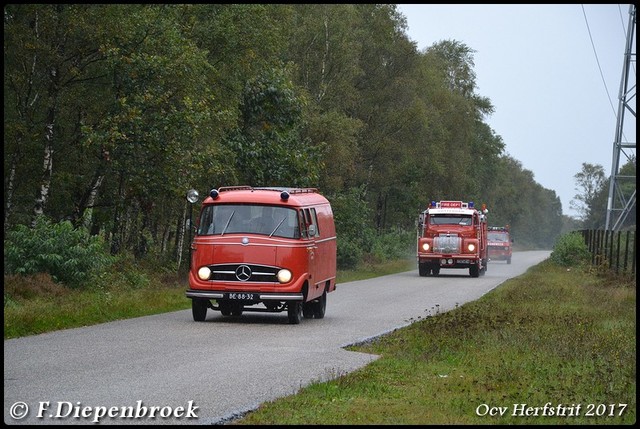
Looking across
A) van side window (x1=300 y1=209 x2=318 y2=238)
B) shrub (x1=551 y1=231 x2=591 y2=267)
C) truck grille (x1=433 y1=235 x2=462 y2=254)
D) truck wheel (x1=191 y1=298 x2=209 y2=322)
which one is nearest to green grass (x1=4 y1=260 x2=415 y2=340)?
truck wheel (x1=191 y1=298 x2=209 y2=322)

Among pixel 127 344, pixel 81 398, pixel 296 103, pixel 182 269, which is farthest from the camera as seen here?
pixel 296 103

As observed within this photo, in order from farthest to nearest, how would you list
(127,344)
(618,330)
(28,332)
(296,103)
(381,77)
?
(381,77) < (296,103) < (618,330) < (28,332) < (127,344)

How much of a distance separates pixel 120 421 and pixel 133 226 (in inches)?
1305

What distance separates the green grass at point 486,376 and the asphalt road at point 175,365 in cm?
58

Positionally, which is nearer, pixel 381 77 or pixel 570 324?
pixel 570 324

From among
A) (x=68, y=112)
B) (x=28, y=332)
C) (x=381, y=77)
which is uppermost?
(x=381, y=77)

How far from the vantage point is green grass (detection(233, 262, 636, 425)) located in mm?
10430

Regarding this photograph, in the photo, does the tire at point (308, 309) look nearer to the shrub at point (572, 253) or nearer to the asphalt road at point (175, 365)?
the asphalt road at point (175, 365)

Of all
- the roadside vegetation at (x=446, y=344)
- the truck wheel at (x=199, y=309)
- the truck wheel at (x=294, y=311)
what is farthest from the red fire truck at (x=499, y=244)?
the truck wheel at (x=199, y=309)

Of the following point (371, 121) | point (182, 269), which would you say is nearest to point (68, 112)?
point (182, 269)

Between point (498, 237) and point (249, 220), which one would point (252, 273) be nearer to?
point (249, 220)

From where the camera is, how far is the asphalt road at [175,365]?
412 inches

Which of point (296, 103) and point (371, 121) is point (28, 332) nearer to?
point (296, 103)

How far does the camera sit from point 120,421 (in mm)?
9797
